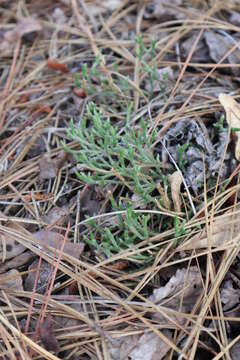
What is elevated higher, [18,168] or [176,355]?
[18,168]

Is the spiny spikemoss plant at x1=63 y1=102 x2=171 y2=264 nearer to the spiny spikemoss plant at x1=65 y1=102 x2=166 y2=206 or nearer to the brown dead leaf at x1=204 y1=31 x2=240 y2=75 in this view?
the spiny spikemoss plant at x1=65 y1=102 x2=166 y2=206

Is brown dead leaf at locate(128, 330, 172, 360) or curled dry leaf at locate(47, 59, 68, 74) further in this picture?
curled dry leaf at locate(47, 59, 68, 74)

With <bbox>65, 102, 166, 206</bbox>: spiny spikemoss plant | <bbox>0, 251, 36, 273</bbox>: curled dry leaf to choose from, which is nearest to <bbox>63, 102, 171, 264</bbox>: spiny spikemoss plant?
<bbox>65, 102, 166, 206</bbox>: spiny spikemoss plant

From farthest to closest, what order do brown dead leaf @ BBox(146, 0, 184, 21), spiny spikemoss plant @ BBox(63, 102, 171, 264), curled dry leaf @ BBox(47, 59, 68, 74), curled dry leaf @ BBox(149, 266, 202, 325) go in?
1. brown dead leaf @ BBox(146, 0, 184, 21)
2. curled dry leaf @ BBox(47, 59, 68, 74)
3. spiny spikemoss plant @ BBox(63, 102, 171, 264)
4. curled dry leaf @ BBox(149, 266, 202, 325)

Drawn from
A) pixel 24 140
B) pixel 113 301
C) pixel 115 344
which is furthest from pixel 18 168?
pixel 115 344

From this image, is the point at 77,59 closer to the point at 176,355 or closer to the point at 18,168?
the point at 18,168

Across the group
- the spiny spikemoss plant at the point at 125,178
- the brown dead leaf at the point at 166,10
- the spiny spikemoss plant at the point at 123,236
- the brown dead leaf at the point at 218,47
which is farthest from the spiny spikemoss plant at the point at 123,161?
the brown dead leaf at the point at 166,10

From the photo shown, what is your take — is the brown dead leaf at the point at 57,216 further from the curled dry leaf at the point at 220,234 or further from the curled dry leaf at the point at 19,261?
the curled dry leaf at the point at 220,234

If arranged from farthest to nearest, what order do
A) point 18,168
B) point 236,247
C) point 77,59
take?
point 77,59, point 18,168, point 236,247
